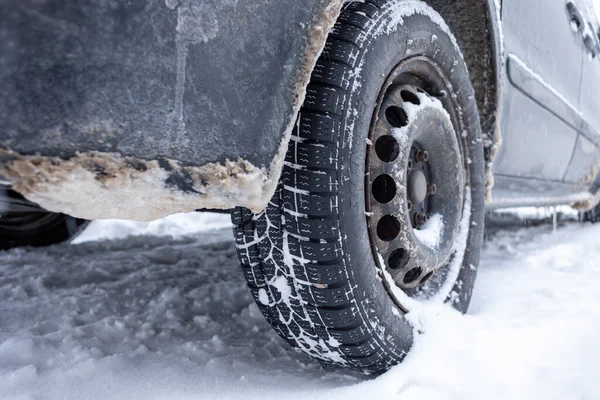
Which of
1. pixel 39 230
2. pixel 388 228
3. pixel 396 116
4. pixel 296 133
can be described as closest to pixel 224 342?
pixel 388 228

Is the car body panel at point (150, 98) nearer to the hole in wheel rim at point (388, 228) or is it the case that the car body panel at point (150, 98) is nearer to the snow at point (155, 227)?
the hole in wheel rim at point (388, 228)

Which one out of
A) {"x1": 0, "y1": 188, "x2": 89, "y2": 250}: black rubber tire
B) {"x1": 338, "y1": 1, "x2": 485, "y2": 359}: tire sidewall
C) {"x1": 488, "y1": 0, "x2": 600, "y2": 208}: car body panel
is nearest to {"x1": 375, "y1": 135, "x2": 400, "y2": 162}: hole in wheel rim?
{"x1": 338, "y1": 1, "x2": 485, "y2": 359}: tire sidewall

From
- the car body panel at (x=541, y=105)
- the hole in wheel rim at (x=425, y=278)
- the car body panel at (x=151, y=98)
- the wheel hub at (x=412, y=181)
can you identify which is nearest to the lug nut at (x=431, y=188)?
the wheel hub at (x=412, y=181)

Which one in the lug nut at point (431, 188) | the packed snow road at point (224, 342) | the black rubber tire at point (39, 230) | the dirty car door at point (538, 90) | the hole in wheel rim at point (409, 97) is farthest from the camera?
the black rubber tire at point (39, 230)

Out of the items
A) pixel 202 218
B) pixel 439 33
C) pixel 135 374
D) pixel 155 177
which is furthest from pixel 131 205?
pixel 202 218

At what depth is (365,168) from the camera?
1.11 meters

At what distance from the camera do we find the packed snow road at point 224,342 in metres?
1.11

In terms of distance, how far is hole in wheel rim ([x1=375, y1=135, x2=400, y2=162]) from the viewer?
1.23 metres

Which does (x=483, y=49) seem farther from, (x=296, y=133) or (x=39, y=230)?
(x=39, y=230)

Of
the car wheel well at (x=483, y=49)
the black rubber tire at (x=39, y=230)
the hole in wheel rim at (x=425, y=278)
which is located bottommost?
the black rubber tire at (x=39, y=230)

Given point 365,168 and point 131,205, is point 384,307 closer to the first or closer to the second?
point 365,168

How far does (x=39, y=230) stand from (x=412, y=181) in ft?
7.05

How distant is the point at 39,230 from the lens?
8.61 ft

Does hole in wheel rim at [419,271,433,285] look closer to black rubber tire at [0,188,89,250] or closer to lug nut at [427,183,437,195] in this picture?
lug nut at [427,183,437,195]
